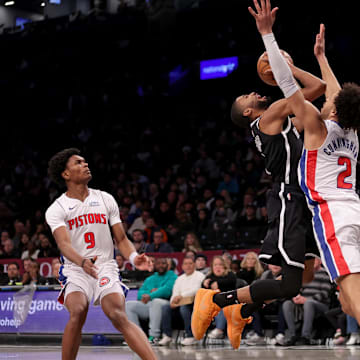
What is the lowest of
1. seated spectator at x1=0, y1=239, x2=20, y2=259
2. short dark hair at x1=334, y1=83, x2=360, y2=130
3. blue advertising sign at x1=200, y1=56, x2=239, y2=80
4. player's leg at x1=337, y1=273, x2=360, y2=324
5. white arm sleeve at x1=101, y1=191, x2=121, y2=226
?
seated spectator at x1=0, y1=239, x2=20, y2=259

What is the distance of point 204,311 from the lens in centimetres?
551

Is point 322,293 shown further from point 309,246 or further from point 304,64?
point 304,64

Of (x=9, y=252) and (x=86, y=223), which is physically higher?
(x=86, y=223)

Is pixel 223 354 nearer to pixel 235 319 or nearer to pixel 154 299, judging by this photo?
pixel 154 299

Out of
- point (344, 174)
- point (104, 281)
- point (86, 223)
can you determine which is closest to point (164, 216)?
point (86, 223)

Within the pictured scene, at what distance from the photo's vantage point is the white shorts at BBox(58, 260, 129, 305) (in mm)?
5035

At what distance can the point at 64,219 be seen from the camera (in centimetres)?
529

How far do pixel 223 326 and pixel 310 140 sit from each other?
613cm

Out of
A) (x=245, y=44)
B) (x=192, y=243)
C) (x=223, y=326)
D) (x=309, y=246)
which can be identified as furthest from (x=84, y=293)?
(x=245, y=44)

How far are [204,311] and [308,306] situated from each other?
4430 millimetres

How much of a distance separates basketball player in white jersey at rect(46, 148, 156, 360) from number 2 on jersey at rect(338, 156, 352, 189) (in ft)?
4.98

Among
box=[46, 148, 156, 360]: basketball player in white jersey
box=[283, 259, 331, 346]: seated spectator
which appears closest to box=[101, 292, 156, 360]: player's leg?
box=[46, 148, 156, 360]: basketball player in white jersey

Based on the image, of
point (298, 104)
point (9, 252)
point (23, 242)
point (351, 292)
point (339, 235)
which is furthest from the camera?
point (23, 242)

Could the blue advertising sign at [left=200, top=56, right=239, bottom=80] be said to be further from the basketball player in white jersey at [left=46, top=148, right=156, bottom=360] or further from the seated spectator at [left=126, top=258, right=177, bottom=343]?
the basketball player in white jersey at [left=46, top=148, right=156, bottom=360]
